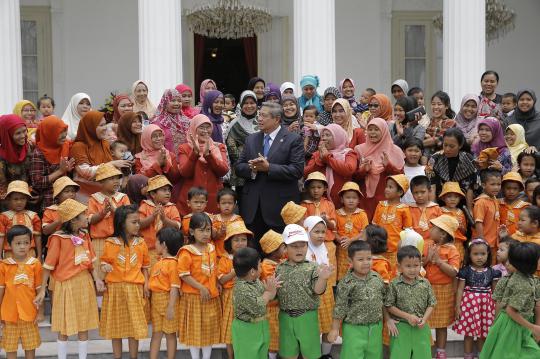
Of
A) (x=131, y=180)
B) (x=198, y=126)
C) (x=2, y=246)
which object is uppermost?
(x=198, y=126)

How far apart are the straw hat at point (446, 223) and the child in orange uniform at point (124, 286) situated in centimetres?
268

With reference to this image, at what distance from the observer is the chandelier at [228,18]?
13539 millimetres

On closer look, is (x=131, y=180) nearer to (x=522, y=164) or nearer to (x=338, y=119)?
(x=338, y=119)

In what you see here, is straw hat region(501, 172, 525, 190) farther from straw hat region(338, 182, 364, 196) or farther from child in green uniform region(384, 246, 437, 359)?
child in green uniform region(384, 246, 437, 359)

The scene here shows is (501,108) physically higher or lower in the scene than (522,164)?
higher

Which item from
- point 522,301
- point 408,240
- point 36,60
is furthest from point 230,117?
point 36,60

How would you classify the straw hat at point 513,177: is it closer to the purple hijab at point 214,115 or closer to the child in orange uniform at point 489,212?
the child in orange uniform at point 489,212

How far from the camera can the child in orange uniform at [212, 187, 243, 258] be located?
7114 mm

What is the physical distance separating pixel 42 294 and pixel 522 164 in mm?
5057

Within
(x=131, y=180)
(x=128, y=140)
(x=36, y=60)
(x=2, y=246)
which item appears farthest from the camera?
(x=36, y=60)

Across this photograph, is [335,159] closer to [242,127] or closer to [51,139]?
[242,127]

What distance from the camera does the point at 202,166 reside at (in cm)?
772

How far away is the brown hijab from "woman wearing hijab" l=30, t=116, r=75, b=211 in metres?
0.65

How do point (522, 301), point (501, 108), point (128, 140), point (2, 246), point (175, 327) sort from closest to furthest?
point (522, 301) → point (175, 327) → point (2, 246) → point (128, 140) → point (501, 108)
